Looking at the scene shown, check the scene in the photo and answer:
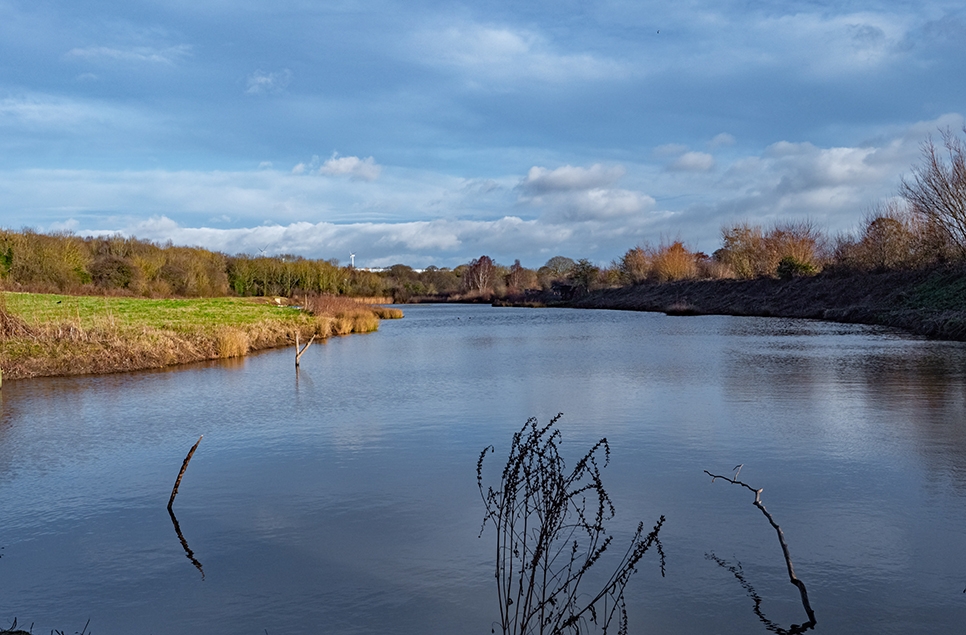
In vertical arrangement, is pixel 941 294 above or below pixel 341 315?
above

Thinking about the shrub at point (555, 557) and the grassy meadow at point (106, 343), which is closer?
the shrub at point (555, 557)

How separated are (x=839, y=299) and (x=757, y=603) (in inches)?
1374

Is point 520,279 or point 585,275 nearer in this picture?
point 585,275

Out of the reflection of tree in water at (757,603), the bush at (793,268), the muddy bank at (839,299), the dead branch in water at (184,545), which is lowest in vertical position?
the dead branch in water at (184,545)

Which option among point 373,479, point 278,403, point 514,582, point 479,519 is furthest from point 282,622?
point 278,403

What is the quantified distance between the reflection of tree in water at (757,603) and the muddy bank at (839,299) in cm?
2043

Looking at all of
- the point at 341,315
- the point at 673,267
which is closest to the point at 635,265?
the point at 673,267

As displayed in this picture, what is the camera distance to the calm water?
459 cm

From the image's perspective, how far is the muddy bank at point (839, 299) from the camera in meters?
25.8

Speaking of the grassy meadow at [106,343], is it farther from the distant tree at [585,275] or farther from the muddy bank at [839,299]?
the distant tree at [585,275]

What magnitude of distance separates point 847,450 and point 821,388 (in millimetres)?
5136

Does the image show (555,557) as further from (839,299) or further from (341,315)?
(839,299)

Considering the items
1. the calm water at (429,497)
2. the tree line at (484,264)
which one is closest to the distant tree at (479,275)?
the tree line at (484,264)

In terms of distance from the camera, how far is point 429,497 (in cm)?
685
